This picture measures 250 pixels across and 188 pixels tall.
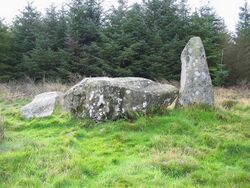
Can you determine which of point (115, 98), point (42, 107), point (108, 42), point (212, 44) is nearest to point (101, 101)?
point (115, 98)

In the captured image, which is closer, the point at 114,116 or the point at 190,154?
the point at 190,154

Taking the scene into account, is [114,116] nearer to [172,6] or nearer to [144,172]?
[144,172]

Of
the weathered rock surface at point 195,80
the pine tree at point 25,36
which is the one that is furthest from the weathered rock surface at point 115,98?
the pine tree at point 25,36

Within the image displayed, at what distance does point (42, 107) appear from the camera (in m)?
12.2

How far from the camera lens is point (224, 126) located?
9.69 metres

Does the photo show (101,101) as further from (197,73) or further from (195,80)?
(197,73)

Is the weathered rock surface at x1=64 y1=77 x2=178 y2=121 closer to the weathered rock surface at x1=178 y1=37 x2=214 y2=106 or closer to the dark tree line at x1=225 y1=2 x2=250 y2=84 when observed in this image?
the weathered rock surface at x1=178 y1=37 x2=214 y2=106

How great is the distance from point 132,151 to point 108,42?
646 inches

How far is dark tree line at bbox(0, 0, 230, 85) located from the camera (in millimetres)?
23125

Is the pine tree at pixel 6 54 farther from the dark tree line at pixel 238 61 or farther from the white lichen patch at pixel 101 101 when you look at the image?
the white lichen patch at pixel 101 101

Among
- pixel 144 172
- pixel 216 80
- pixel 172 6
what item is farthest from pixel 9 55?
pixel 144 172

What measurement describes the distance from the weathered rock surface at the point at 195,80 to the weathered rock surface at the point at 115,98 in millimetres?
586

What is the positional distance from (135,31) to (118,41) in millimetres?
1307

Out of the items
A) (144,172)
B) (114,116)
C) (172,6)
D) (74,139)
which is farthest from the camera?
(172,6)
